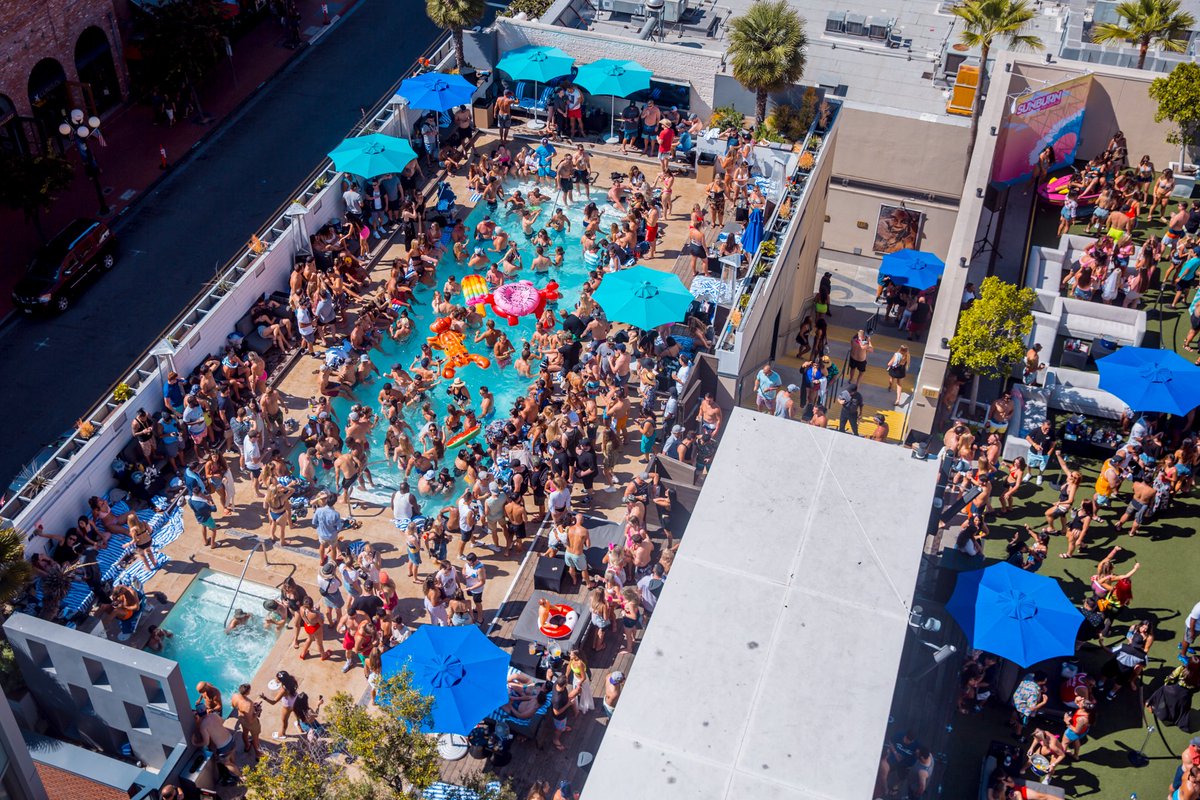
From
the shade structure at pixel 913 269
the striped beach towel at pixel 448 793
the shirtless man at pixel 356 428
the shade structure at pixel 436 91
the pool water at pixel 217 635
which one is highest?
the shade structure at pixel 436 91

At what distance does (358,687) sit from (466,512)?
3.71 m

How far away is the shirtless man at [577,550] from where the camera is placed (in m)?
23.1

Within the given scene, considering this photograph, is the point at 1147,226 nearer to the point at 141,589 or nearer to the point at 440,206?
the point at 440,206

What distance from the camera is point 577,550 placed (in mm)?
23234

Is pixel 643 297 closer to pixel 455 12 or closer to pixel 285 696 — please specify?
pixel 285 696

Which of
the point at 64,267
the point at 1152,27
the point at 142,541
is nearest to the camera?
the point at 142,541

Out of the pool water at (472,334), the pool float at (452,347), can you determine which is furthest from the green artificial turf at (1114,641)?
the pool float at (452,347)

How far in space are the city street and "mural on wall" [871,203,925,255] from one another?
16867mm

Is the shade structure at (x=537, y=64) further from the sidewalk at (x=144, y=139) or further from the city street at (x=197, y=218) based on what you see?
the sidewalk at (x=144, y=139)

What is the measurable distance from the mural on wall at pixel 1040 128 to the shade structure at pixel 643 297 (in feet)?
36.5

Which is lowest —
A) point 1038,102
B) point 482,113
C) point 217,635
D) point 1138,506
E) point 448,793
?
point 217,635

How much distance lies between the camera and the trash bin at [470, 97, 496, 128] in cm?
3659

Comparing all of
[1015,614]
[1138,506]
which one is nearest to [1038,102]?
[1138,506]

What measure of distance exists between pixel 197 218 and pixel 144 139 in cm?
505
